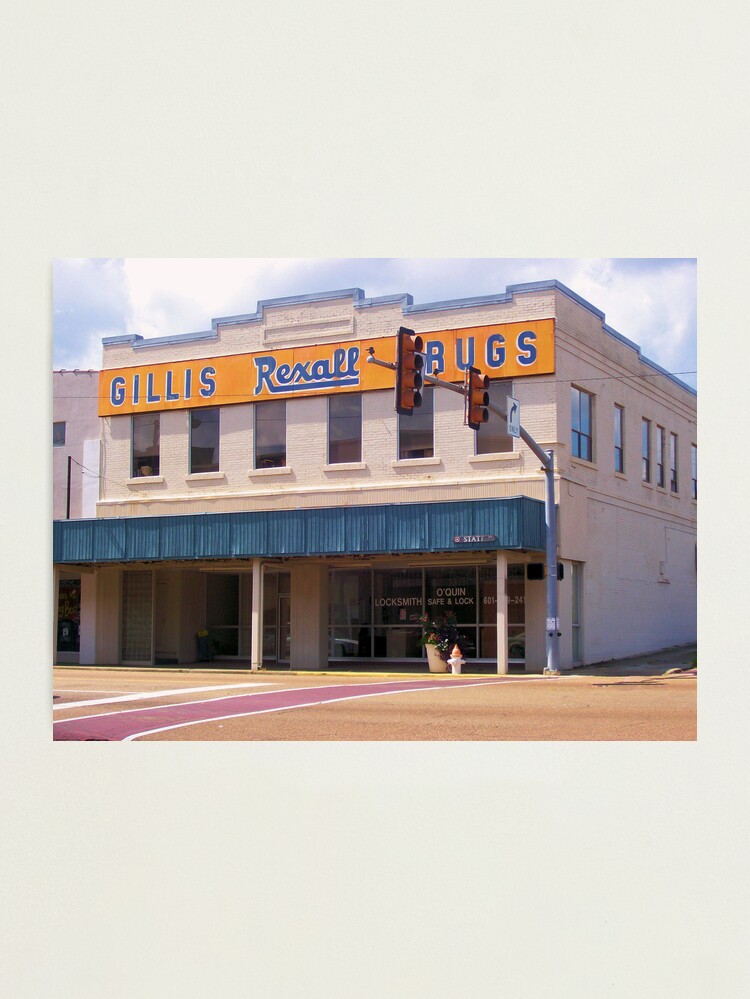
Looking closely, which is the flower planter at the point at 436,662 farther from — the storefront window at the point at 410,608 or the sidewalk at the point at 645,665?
the sidewalk at the point at 645,665

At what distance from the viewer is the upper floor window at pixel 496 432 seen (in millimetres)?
26875

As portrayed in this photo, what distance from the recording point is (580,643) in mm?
27672

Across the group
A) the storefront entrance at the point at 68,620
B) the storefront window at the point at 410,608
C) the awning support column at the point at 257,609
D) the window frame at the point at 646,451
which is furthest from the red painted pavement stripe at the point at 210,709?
the storefront entrance at the point at 68,620

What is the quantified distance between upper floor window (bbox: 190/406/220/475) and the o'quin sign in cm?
32

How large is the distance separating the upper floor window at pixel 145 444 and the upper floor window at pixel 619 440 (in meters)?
11.8

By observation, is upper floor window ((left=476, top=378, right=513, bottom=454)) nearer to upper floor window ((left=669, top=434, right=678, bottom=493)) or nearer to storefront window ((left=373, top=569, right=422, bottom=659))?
storefront window ((left=373, top=569, right=422, bottom=659))

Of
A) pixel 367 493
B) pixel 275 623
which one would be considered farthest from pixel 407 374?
pixel 275 623

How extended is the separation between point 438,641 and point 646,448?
9076 millimetres

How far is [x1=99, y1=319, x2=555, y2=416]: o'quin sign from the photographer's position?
87.3ft

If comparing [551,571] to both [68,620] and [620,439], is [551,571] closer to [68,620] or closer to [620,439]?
[620,439]

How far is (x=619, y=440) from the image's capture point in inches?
1190

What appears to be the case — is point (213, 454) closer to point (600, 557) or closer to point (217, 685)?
point (217, 685)

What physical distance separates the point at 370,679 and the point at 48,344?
483 inches

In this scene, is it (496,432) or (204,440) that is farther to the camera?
(204,440)
